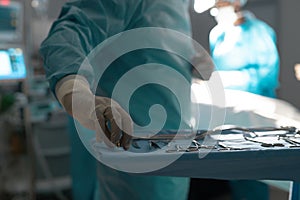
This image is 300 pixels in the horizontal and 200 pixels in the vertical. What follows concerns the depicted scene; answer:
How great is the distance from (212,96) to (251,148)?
0.51m

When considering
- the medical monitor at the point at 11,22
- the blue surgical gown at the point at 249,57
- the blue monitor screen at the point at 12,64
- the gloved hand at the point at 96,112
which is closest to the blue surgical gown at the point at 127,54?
the gloved hand at the point at 96,112

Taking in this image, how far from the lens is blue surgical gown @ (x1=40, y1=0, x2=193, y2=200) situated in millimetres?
796

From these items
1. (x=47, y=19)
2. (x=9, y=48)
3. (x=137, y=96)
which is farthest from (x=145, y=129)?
(x=47, y=19)

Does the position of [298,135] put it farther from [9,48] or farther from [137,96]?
[9,48]

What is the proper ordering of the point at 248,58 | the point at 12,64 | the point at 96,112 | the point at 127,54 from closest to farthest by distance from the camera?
1. the point at 96,112
2. the point at 127,54
3. the point at 248,58
4. the point at 12,64

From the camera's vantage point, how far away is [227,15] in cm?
172

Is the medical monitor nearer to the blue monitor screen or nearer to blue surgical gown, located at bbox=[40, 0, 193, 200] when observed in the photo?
the blue monitor screen

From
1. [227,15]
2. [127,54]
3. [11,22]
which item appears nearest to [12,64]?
[11,22]

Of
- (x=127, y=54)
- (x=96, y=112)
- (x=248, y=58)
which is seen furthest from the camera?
(x=248, y=58)

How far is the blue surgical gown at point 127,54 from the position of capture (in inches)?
31.3

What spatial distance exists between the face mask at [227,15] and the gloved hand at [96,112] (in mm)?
1148

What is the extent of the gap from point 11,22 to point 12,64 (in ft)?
0.90

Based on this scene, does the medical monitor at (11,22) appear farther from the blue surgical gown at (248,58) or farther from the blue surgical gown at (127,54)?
the blue surgical gown at (127,54)

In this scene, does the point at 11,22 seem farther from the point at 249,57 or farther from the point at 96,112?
the point at 96,112
